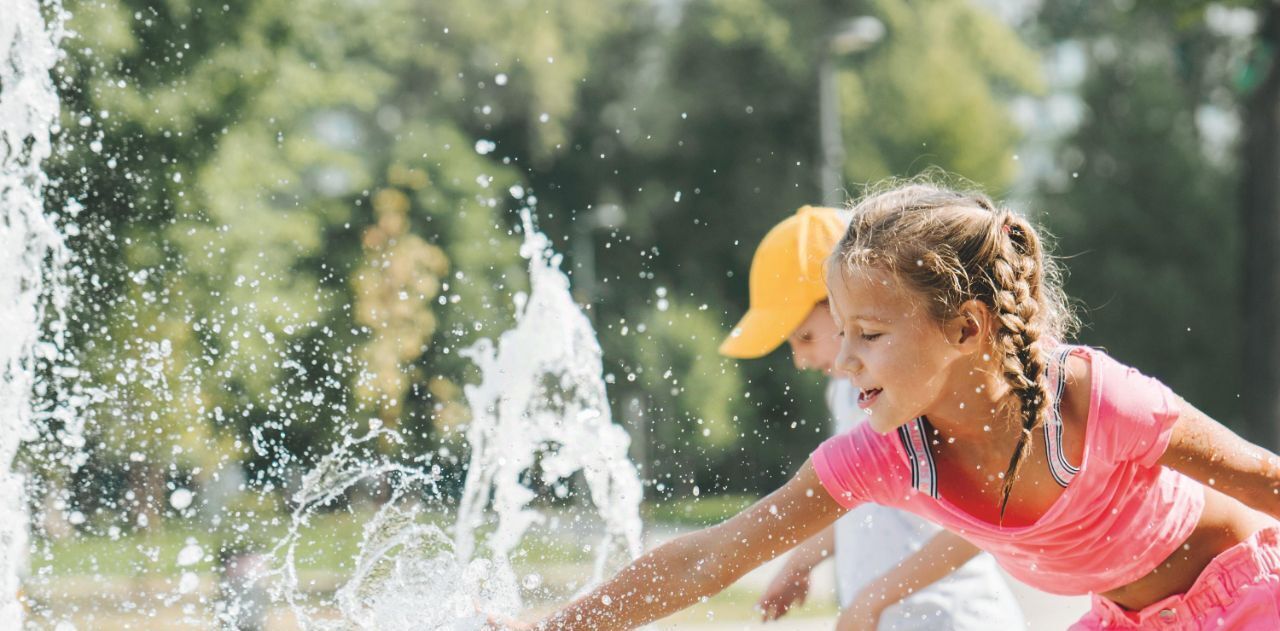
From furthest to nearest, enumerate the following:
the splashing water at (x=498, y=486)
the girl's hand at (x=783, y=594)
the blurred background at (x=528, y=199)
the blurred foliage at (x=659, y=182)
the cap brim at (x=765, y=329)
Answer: the blurred foliage at (x=659, y=182), the blurred background at (x=528, y=199), the cap brim at (x=765, y=329), the girl's hand at (x=783, y=594), the splashing water at (x=498, y=486)

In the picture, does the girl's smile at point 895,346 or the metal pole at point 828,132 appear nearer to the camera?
the girl's smile at point 895,346

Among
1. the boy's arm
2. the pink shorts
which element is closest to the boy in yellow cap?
the boy's arm

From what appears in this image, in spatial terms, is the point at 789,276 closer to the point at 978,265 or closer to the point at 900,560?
the point at 900,560

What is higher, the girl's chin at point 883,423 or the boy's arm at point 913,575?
the girl's chin at point 883,423

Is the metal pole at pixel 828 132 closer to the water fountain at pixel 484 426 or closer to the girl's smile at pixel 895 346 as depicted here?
the water fountain at pixel 484 426

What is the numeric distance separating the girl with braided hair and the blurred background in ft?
17.2

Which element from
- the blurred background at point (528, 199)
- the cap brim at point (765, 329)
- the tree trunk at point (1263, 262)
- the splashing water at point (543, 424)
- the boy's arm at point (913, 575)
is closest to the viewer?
the boy's arm at point (913, 575)

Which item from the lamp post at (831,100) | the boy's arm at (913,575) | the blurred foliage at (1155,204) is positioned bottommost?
the boy's arm at (913,575)

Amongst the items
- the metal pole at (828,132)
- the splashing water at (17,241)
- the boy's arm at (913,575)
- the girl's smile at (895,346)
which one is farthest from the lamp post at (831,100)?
the girl's smile at (895,346)

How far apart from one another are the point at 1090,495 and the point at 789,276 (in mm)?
1353

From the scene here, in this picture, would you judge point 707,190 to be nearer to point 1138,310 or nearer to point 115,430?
point 1138,310

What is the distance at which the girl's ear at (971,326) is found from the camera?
2533mm

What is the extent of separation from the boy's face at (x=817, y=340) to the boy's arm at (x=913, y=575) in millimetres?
637

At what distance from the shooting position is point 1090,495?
2.54 m
